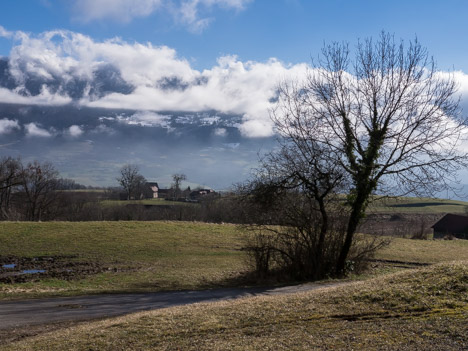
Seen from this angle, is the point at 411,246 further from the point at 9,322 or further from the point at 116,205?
the point at 116,205

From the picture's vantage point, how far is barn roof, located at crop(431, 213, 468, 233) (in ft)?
241

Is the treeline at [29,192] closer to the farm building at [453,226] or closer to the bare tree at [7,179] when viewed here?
the bare tree at [7,179]

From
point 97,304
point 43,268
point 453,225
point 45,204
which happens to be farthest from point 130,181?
point 97,304

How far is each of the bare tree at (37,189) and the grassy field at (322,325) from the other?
84586 millimetres

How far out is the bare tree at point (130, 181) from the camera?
125m

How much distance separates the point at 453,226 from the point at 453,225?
26 cm

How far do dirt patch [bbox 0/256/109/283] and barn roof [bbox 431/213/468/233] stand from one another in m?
62.1

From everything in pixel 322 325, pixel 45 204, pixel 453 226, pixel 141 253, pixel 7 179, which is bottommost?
pixel 141 253

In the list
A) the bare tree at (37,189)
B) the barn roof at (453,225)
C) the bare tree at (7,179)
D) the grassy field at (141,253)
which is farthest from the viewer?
the bare tree at (37,189)

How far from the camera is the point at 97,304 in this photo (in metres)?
17.3

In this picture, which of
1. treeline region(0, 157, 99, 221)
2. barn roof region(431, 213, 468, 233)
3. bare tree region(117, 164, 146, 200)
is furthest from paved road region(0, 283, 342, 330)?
bare tree region(117, 164, 146, 200)

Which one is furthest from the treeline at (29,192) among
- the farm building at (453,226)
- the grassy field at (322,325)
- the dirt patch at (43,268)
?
the grassy field at (322,325)

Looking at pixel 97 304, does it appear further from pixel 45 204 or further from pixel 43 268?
pixel 45 204

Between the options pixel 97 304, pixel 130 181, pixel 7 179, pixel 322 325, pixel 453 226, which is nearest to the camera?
pixel 322 325
